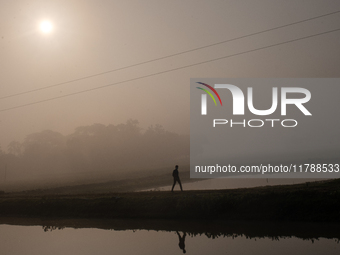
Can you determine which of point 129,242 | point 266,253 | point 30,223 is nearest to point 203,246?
point 266,253

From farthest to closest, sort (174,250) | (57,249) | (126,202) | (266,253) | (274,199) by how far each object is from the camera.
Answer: (126,202), (274,199), (57,249), (174,250), (266,253)

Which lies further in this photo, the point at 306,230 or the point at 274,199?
the point at 274,199

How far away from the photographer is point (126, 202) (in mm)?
24031

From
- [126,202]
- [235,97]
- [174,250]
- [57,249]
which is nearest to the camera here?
[174,250]

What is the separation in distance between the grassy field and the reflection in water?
1.04 meters

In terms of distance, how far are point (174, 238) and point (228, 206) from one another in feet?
18.0

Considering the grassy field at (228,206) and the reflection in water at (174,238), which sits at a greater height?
the grassy field at (228,206)

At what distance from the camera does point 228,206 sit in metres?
20.3

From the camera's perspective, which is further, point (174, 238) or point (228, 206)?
point (228, 206)

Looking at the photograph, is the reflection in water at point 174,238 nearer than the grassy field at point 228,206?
Yes

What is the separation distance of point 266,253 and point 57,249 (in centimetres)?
970

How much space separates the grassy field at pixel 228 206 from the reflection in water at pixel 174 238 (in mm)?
1043

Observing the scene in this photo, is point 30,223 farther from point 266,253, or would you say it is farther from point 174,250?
point 266,253

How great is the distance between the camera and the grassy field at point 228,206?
1831cm
